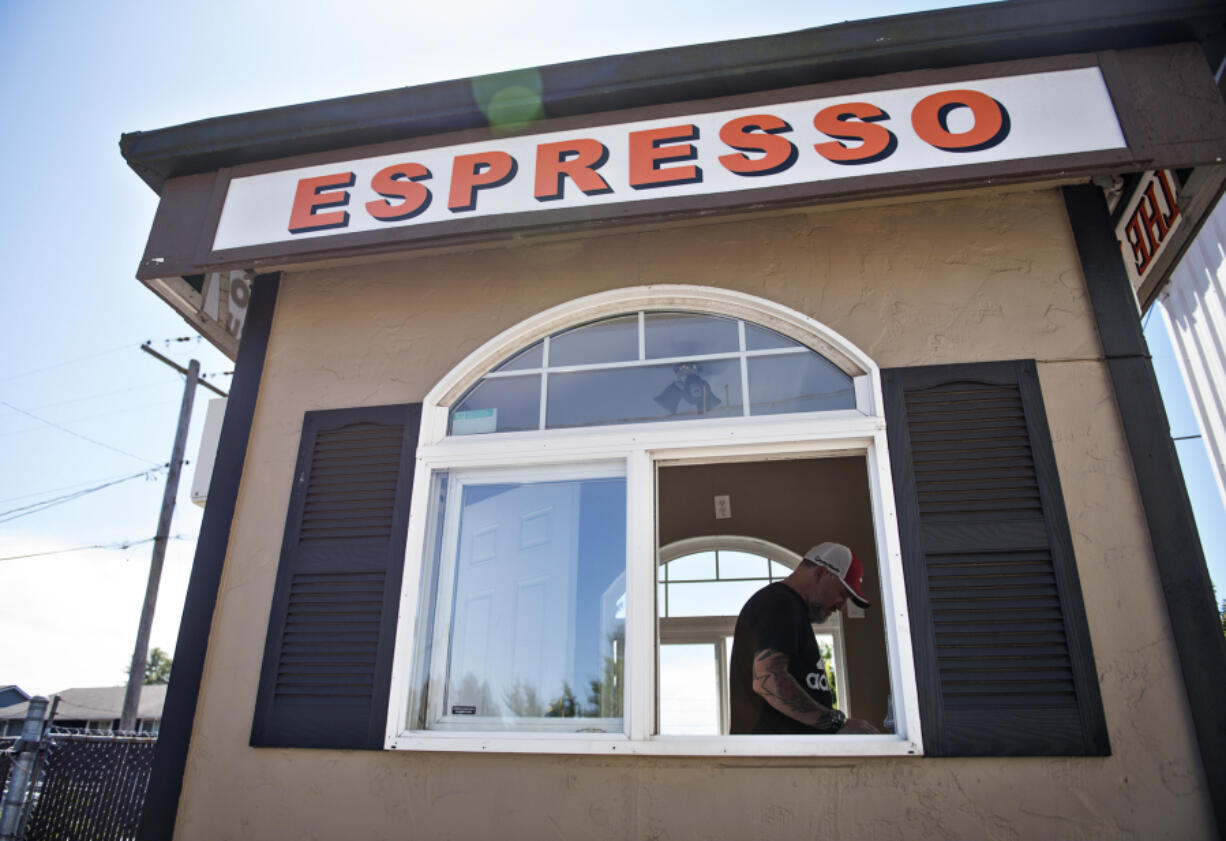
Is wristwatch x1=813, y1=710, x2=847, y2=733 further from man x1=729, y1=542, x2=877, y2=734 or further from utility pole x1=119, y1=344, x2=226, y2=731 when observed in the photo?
utility pole x1=119, y1=344, x2=226, y2=731

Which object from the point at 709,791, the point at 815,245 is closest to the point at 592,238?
the point at 815,245

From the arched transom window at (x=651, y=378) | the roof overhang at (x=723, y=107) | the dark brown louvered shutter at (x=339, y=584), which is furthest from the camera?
the arched transom window at (x=651, y=378)

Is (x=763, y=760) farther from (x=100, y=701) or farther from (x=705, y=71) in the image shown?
(x=100, y=701)

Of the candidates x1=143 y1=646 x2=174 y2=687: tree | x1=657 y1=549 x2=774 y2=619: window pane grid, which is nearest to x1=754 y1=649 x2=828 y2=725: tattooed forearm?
x1=657 y1=549 x2=774 y2=619: window pane grid

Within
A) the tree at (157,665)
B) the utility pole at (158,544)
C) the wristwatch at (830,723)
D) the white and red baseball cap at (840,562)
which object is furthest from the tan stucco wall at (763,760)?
the tree at (157,665)

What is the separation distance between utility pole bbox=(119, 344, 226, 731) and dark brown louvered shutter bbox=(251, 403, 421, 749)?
10.4 metres

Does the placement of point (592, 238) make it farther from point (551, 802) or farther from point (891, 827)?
point (891, 827)

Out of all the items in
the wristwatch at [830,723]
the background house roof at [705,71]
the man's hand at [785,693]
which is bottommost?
the wristwatch at [830,723]

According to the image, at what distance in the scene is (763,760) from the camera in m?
2.57

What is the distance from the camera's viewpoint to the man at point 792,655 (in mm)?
2881

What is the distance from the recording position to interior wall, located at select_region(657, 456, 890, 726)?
568cm

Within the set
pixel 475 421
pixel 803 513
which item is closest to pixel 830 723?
pixel 475 421

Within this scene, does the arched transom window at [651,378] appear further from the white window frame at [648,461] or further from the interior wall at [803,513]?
the interior wall at [803,513]

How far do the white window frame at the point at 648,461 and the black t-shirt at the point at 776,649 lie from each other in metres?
0.36
